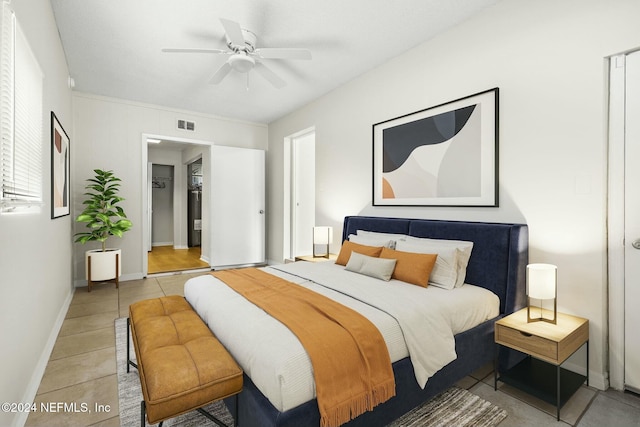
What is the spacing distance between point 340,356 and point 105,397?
158 cm

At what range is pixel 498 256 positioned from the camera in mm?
2383

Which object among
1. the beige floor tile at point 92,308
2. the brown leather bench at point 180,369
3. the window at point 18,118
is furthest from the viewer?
the beige floor tile at point 92,308

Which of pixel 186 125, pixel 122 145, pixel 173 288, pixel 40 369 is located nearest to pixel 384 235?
pixel 40 369

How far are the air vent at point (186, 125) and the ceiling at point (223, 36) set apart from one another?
0.89 m

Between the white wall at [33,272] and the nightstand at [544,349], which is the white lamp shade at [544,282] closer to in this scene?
the nightstand at [544,349]

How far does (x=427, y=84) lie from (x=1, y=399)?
12.1 feet

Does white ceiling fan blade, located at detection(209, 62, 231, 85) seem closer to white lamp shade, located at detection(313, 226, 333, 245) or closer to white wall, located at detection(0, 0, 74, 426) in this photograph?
white wall, located at detection(0, 0, 74, 426)

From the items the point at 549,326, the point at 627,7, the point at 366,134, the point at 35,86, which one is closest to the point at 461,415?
the point at 549,326

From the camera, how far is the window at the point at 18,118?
1.40 m

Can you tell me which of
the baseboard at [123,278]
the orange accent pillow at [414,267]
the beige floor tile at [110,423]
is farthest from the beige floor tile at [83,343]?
the orange accent pillow at [414,267]

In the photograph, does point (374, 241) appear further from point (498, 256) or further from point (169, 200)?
point (169, 200)

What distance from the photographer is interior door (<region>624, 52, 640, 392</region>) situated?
1.93 m

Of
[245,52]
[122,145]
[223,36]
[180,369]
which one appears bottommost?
[180,369]

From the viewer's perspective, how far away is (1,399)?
1.42 meters
